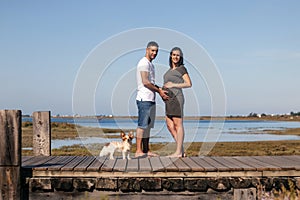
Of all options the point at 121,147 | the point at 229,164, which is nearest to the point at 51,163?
the point at 121,147

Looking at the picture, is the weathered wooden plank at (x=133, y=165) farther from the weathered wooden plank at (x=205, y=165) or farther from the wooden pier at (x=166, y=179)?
the weathered wooden plank at (x=205, y=165)

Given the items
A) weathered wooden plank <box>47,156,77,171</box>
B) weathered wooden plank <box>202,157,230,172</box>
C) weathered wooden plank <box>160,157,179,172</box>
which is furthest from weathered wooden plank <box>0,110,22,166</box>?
weathered wooden plank <box>202,157,230,172</box>

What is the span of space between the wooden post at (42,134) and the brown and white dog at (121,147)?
2.11 metres

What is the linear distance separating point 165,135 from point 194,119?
0.96m

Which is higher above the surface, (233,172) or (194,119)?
(194,119)

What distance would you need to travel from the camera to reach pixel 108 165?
8750mm

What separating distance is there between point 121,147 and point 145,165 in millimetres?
761

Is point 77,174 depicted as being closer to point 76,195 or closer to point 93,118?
point 76,195

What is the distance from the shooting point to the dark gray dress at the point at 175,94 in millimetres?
9523

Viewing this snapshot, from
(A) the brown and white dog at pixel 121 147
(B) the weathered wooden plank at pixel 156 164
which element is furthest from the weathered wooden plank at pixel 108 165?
(B) the weathered wooden plank at pixel 156 164

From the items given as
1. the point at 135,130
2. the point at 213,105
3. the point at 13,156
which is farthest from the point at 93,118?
the point at 213,105

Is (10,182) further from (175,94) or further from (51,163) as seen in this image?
(175,94)

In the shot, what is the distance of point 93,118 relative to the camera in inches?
356

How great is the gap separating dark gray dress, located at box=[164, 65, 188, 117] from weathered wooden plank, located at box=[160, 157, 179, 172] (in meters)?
0.90
